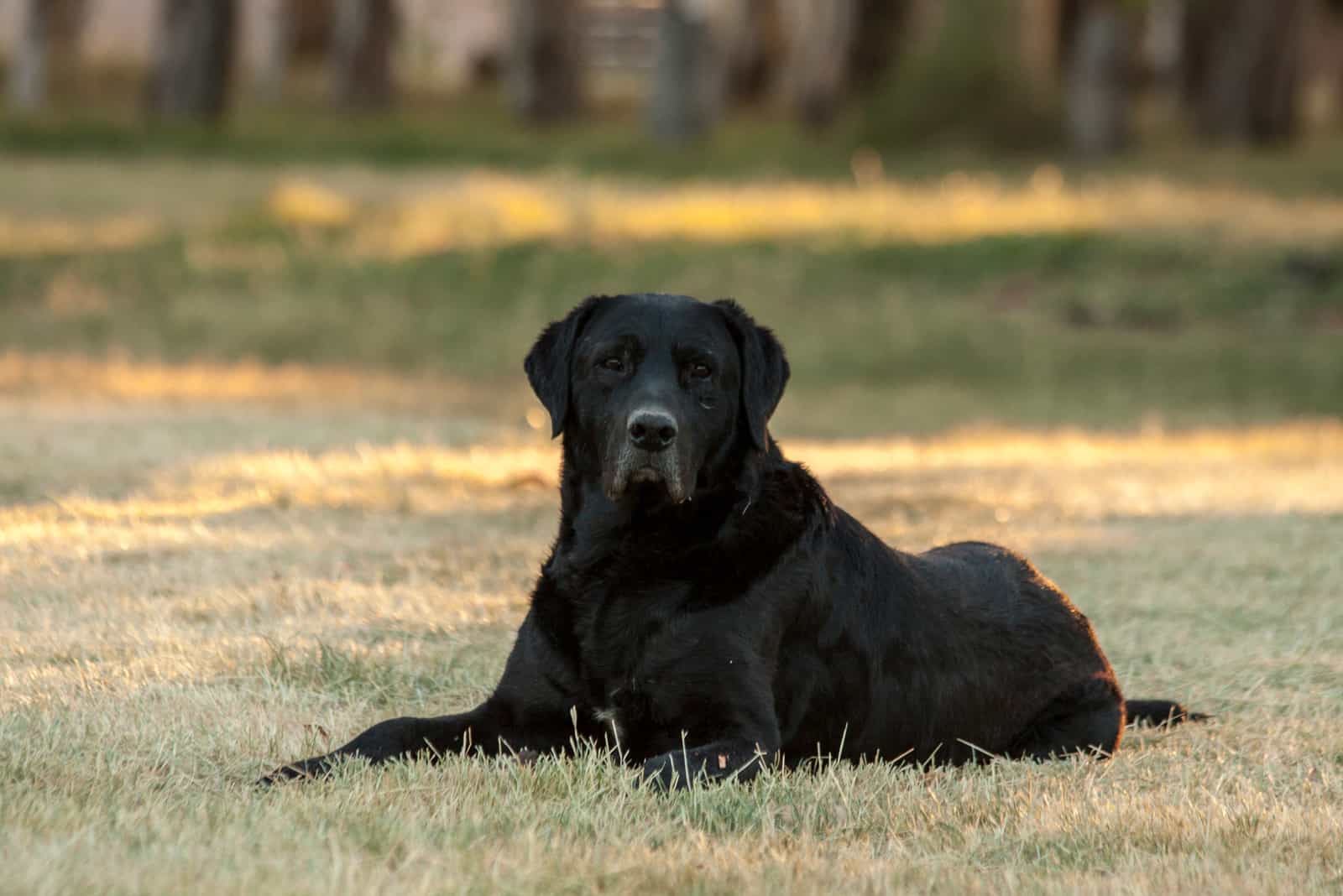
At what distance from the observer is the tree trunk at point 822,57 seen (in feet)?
122

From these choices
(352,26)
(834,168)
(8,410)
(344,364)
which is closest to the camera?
(8,410)

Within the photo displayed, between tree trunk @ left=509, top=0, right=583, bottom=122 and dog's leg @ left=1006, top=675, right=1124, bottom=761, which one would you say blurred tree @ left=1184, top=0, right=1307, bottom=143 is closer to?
tree trunk @ left=509, top=0, right=583, bottom=122

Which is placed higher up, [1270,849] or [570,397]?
[570,397]

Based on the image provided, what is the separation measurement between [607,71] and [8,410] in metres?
43.9

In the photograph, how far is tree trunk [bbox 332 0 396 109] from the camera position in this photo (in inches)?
1576

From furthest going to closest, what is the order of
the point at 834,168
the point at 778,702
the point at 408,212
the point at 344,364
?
the point at 834,168, the point at 408,212, the point at 344,364, the point at 778,702

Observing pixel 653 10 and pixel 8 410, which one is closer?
pixel 8 410

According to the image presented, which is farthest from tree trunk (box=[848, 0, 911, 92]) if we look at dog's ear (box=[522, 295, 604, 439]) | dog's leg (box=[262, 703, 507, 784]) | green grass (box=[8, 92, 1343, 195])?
dog's leg (box=[262, 703, 507, 784])

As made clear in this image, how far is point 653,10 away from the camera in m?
57.4

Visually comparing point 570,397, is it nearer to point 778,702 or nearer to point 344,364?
point 778,702

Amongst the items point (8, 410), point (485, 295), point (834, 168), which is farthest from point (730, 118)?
point (8, 410)

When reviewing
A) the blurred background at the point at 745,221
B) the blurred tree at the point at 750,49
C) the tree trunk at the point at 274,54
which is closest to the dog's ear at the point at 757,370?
the blurred background at the point at 745,221

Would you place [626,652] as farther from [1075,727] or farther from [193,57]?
[193,57]

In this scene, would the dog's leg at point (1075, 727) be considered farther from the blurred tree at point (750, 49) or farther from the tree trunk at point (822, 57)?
the blurred tree at point (750, 49)
